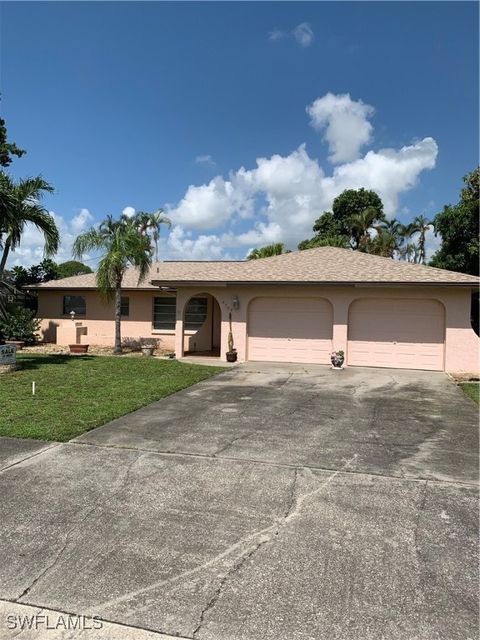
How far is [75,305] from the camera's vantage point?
22188 mm

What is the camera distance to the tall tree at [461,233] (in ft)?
76.7

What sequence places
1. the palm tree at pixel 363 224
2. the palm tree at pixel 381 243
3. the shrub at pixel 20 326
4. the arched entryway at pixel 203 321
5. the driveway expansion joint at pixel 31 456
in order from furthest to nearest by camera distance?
the palm tree at pixel 381 243, the palm tree at pixel 363 224, the shrub at pixel 20 326, the arched entryway at pixel 203 321, the driveway expansion joint at pixel 31 456

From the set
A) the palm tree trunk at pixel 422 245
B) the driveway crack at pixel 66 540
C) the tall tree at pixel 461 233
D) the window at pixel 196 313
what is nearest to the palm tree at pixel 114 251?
the window at pixel 196 313

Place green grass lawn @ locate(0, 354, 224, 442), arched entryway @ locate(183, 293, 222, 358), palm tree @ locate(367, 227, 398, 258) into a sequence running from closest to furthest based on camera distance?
green grass lawn @ locate(0, 354, 224, 442), arched entryway @ locate(183, 293, 222, 358), palm tree @ locate(367, 227, 398, 258)

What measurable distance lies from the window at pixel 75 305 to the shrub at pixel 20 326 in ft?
5.43

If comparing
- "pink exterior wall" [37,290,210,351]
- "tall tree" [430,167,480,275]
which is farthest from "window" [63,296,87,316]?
"tall tree" [430,167,480,275]

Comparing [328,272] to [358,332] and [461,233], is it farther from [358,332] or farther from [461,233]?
[461,233]

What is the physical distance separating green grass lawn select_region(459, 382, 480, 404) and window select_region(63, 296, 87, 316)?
1700 cm

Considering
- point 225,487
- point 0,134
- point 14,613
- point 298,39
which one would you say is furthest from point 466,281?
point 0,134

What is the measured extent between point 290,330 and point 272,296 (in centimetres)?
143

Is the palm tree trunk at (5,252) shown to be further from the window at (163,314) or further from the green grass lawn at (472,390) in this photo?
the green grass lawn at (472,390)

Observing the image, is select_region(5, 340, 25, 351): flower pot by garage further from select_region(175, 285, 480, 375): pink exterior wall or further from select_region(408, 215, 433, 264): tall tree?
select_region(408, 215, 433, 264): tall tree

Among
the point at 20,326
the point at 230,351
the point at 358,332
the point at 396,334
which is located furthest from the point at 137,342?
the point at 396,334

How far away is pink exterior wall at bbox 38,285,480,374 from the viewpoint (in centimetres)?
1483
